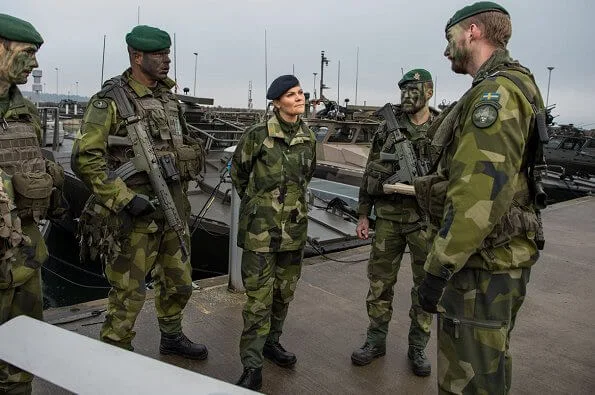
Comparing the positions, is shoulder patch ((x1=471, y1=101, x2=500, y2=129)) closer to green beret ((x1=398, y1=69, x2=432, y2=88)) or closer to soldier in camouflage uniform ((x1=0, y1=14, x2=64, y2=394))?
green beret ((x1=398, y1=69, x2=432, y2=88))

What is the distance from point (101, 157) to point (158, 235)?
548 millimetres

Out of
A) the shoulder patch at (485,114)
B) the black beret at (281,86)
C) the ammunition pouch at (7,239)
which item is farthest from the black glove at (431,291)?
the ammunition pouch at (7,239)

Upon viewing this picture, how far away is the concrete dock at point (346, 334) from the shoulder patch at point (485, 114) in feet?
5.54

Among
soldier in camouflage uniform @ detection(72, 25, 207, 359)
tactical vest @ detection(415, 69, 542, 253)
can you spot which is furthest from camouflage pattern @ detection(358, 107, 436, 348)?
soldier in camouflage uniform @ detection(72, 25, 207, 359)

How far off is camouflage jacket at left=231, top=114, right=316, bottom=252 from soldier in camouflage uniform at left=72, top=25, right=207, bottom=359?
40 cm

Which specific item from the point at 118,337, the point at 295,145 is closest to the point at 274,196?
the point at 295,145

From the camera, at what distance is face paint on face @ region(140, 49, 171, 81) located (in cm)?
266

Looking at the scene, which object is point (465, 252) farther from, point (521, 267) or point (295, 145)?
point (295, 145)

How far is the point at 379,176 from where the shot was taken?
10.1 feet

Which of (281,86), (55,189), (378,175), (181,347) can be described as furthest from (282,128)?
(181,347)

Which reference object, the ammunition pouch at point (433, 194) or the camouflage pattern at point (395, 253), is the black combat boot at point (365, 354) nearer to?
the camouflage pattern at point (395, 253)

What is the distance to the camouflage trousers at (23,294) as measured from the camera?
6.97 feet

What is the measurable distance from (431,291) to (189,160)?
65.4 inches

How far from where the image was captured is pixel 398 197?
297 centimetres
